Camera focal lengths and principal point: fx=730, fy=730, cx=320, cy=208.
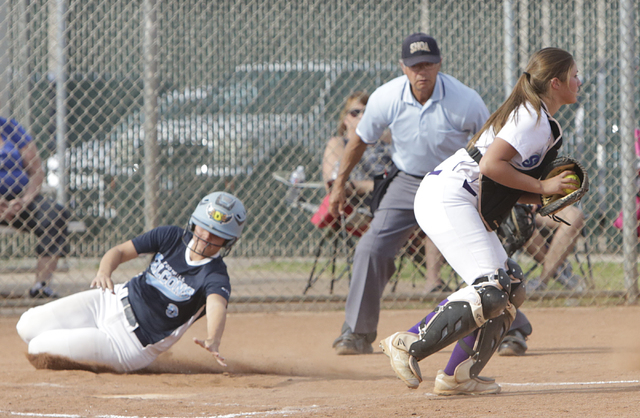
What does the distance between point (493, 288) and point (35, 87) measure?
4.52 metres

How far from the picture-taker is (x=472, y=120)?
4.52m

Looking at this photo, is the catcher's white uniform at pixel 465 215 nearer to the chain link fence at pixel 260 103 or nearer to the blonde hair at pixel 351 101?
the chain link fence at pixel 260 103

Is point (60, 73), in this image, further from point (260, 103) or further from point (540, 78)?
point (540, 78)

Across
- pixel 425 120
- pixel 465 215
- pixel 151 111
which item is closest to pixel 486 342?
pixel 465 215

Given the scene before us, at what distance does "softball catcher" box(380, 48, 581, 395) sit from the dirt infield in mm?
212

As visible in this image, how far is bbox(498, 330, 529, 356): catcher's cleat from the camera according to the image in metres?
4.52

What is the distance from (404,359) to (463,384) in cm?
34

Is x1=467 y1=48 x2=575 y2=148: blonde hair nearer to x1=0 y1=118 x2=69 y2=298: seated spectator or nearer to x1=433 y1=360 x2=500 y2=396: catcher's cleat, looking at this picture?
x1=433 y1=360 x2=500 y2=396: catcher's cleat

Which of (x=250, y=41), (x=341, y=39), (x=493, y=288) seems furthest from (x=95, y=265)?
(x=493, y=288)

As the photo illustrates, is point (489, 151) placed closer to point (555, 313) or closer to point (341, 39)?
point (555, 313)

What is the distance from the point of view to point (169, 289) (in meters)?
4.01

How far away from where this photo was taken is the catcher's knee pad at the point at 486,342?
3.34 metres

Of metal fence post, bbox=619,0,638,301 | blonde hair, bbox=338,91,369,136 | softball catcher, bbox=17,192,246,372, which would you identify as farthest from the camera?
blonde hair, bbox=338,91,369,136

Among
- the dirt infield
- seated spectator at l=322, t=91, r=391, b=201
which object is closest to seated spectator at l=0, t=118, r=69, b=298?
the dirt infield
